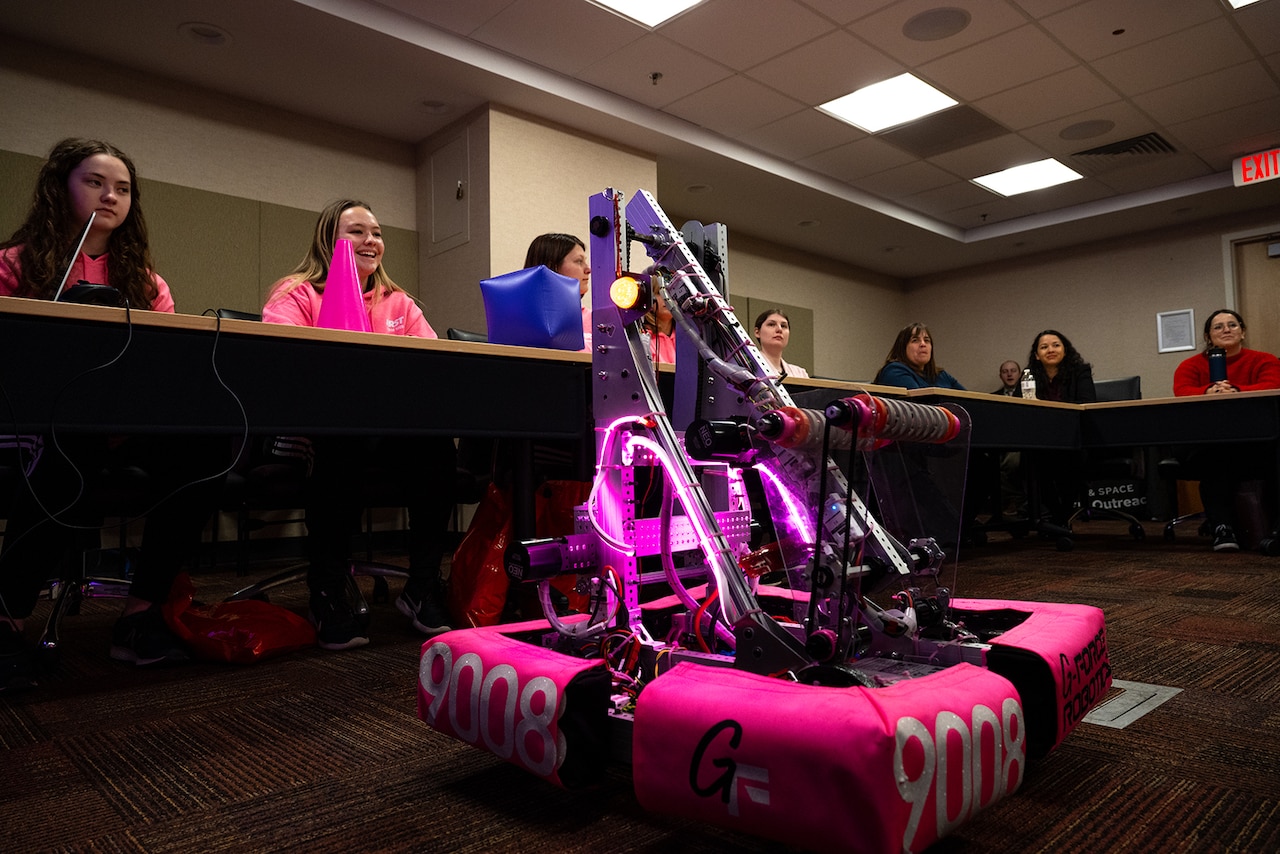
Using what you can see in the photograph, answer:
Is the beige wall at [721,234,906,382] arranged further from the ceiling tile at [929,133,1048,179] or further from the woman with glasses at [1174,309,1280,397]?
the woman with glasses at [1174,309,1280,397]

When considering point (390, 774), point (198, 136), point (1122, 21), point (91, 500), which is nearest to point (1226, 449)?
point (1122, 21)

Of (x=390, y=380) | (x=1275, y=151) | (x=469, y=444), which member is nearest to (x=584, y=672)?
Answer: (x=390, y=380)

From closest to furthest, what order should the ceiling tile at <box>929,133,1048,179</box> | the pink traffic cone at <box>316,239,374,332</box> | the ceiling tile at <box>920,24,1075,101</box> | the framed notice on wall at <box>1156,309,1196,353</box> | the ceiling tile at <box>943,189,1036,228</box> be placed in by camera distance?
the pink traffic cone at <box>316,239,374,332</box>
the ceiling tile at <box>920,24,1075,101</box>
the ceiling tile at <box>929,133,1048,179</box>
the ceiling tile at <box>943,189,1036,228</box>
the framed notice on wall at <box>1156,309,1196,353</box>

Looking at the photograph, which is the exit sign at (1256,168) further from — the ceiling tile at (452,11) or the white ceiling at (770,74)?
the ceiling tile at (452,11)

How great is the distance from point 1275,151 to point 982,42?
2.99 meters

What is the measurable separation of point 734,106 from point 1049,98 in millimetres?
1758

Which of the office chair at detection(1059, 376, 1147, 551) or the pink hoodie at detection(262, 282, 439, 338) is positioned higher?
the pink hoodie at detection(262, 282, 439, 338)

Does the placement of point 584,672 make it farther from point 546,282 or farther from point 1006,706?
point 546,282

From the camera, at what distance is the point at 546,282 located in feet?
6.54

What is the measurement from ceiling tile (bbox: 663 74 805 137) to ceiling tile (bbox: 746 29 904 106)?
0.31ft

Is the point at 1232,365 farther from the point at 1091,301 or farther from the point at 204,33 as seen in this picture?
the point at 204,33

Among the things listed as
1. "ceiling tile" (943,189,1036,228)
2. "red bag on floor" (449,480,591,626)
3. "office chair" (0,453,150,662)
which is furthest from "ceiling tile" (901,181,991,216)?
"office chair" (0,453,150,662)

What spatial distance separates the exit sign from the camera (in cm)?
557

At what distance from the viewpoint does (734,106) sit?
15.6 ft
